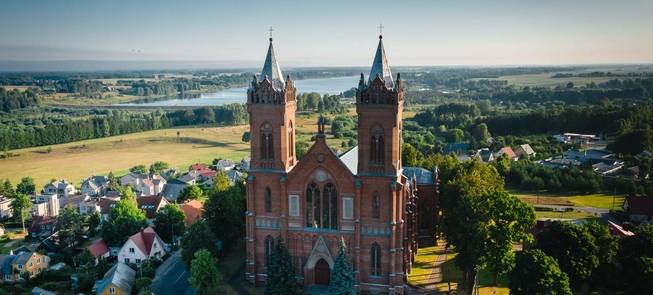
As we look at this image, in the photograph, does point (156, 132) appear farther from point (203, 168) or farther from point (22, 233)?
point (22, 233)

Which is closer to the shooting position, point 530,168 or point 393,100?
point 393,100

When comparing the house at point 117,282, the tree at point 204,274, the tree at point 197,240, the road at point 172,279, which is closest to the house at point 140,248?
the road at point 172,279

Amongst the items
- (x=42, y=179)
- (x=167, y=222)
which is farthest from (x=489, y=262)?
(x=42, y=179)

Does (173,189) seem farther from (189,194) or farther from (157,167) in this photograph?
(157,167)

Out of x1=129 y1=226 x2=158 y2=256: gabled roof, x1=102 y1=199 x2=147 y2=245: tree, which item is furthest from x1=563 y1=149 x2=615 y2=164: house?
x1=102 y1=199 x2=147 y2=245: tree

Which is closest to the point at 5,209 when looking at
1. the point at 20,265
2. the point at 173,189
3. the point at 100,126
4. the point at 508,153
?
the point at 173,189

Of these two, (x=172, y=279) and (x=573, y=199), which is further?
(x=573, y=199)

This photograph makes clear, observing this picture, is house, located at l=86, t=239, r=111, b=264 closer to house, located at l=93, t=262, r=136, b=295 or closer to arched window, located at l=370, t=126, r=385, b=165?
house, located at l=93, t=262, r=136, b=295
